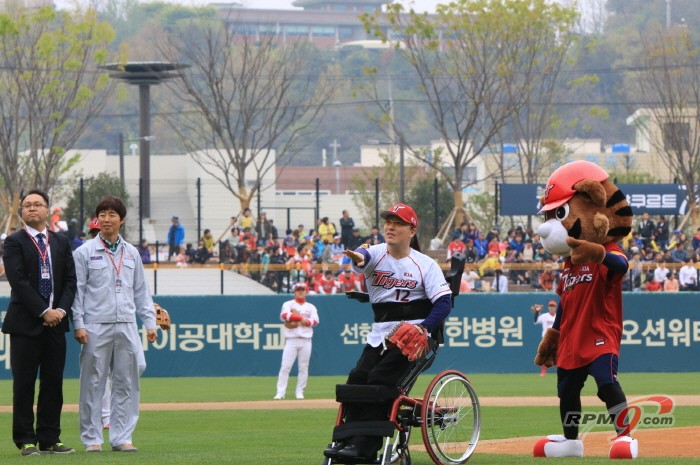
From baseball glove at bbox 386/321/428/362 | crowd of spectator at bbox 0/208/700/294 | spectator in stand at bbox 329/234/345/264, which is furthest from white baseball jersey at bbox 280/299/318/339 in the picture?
spectator in stand at bbox 329/234/345/264

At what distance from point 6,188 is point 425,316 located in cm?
3033

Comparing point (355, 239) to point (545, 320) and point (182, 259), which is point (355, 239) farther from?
point (545, 320)

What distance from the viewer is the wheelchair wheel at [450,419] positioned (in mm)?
9141

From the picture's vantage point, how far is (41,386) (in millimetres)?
10672

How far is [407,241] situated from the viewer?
9.45 m

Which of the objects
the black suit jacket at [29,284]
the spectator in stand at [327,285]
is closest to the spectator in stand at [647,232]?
the spectator in stand at [327,285]

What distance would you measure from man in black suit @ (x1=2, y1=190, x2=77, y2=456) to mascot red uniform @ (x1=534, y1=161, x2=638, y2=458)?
403 centimetres

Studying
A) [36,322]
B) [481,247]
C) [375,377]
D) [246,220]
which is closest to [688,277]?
[481,247]

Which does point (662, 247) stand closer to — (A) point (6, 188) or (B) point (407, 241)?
(A) point (6, 188)

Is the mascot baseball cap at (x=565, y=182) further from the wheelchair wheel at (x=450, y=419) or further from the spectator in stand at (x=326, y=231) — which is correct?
the spectator in stand at (x=326, y=231)

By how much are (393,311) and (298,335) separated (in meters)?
10.4

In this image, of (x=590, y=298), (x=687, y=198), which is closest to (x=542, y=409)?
(x=590, y=298)

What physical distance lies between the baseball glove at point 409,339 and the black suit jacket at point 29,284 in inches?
123

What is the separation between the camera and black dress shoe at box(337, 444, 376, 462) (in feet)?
28.2
